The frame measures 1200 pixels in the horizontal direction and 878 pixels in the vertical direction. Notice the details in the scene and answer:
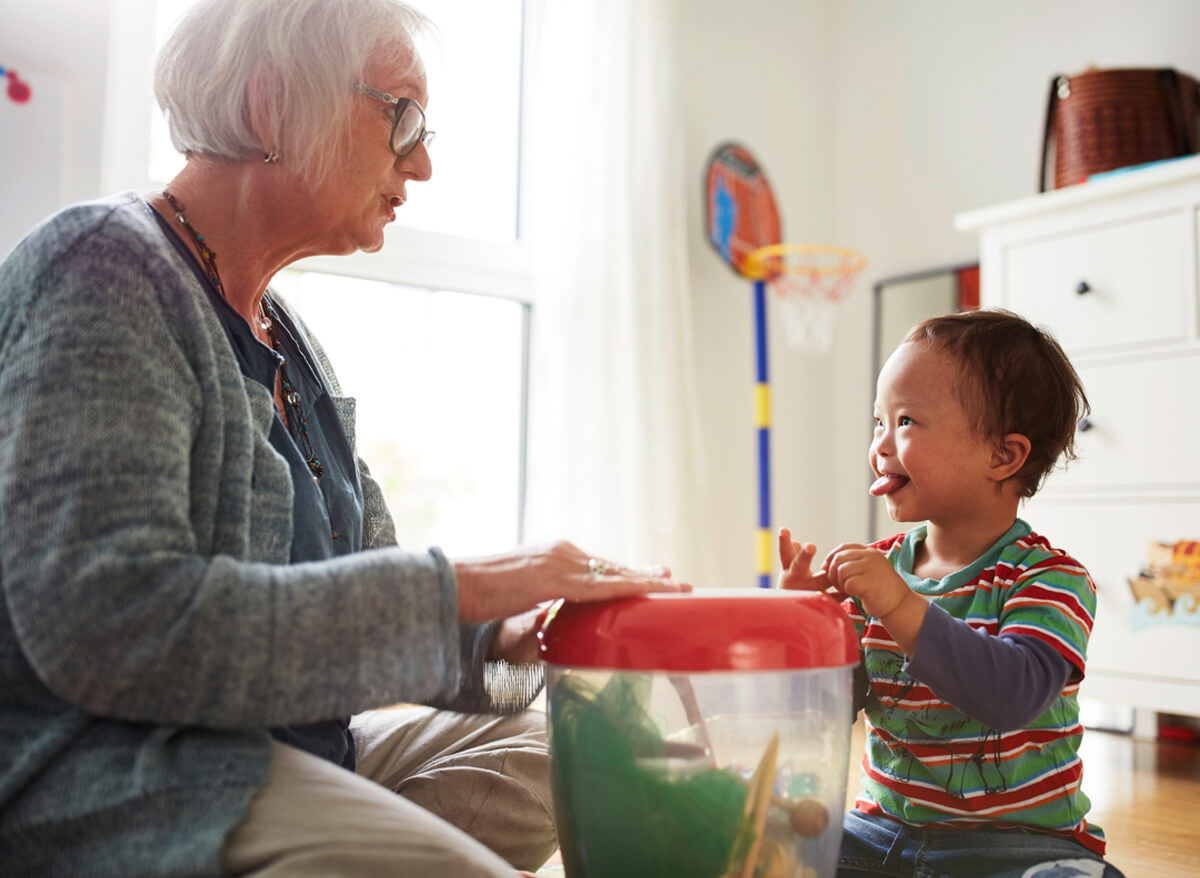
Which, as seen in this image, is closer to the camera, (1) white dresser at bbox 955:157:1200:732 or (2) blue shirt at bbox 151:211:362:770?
(2) blue shirt at bbox 151:211:362:770

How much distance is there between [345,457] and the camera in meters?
1.19

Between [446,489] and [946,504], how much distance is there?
1.83 meters

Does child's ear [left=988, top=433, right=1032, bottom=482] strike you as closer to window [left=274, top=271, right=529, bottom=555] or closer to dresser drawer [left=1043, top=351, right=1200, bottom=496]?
dresser drawer [left=1043, top=351, right=1200, bottom=496]

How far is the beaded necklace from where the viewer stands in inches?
40.4

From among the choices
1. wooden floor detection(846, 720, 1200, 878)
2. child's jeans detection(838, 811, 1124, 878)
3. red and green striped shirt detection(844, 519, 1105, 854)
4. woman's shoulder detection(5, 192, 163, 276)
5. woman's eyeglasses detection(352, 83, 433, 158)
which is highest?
woman's eyeglasses detection(352, 83, 433, 158)

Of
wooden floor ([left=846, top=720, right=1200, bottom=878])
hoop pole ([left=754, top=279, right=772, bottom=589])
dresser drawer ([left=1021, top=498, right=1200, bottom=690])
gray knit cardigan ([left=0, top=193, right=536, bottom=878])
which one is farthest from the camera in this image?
hoop pole ([left=754, top=279, right=772, bottom=589])

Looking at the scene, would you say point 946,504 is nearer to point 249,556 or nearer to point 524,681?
point 524,681

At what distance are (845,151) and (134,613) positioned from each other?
3.28 m

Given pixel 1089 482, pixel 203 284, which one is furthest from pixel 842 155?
pixel 203 284

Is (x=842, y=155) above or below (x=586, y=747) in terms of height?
above

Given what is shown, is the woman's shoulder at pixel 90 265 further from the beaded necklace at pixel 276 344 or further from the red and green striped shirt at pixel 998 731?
the red and green striped shirt at pixel 998 731

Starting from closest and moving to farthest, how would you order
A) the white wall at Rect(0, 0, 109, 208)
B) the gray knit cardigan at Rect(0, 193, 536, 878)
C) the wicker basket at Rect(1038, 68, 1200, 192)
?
the gray knit cardigan at Rect(0, 193, 536, 878) → the white wall at Rect(0, 0, 109, 208) → the wicker basket at Rect(1038, 68, 1200, 192)

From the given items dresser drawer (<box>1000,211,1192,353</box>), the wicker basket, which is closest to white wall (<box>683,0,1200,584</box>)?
the wicker basket

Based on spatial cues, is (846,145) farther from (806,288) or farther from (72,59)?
(72,59)
